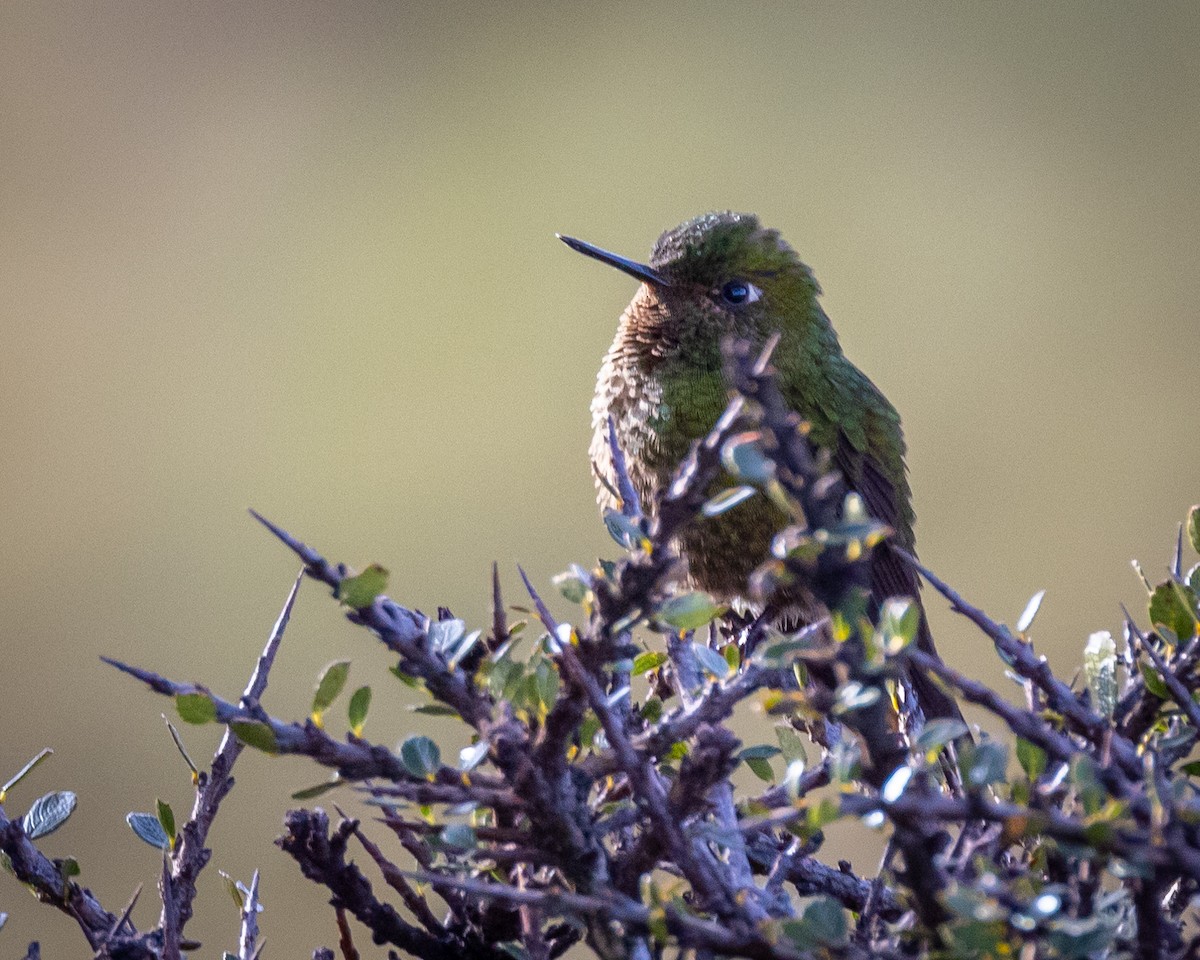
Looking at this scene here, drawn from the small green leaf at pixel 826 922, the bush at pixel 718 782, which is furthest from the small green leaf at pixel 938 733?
the small green leaf at pixel 826 922

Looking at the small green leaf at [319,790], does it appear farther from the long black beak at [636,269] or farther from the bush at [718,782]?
the long black beak at [636,269]

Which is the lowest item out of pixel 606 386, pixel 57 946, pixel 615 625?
pixel 57 946

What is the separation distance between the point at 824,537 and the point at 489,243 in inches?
333

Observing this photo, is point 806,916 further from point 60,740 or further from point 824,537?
point 60,740

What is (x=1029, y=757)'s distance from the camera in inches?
43.4

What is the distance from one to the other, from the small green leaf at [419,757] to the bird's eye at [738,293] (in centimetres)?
304

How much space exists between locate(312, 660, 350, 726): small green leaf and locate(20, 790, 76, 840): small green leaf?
0.47 metres

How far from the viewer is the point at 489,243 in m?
9.12

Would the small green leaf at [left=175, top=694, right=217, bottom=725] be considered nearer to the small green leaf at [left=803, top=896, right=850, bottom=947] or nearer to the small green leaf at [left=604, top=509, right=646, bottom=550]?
the small green leaf at [left=604, top=509, right=646, bottom=550]

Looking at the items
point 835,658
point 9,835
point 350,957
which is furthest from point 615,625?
point 9,835

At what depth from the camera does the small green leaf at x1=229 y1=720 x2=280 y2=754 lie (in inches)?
42.4

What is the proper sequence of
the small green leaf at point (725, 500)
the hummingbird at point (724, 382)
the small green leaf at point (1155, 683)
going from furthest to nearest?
1. the hummingbird at point (724, 382)
2. the small green leaf at point (1155, 683)
3. the small green leaf at point (725, 500)

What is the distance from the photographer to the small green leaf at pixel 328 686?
1.13 m

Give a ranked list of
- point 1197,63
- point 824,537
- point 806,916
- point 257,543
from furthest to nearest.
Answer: point 1197,63
point 257,543
point 806,916
point 824,537
